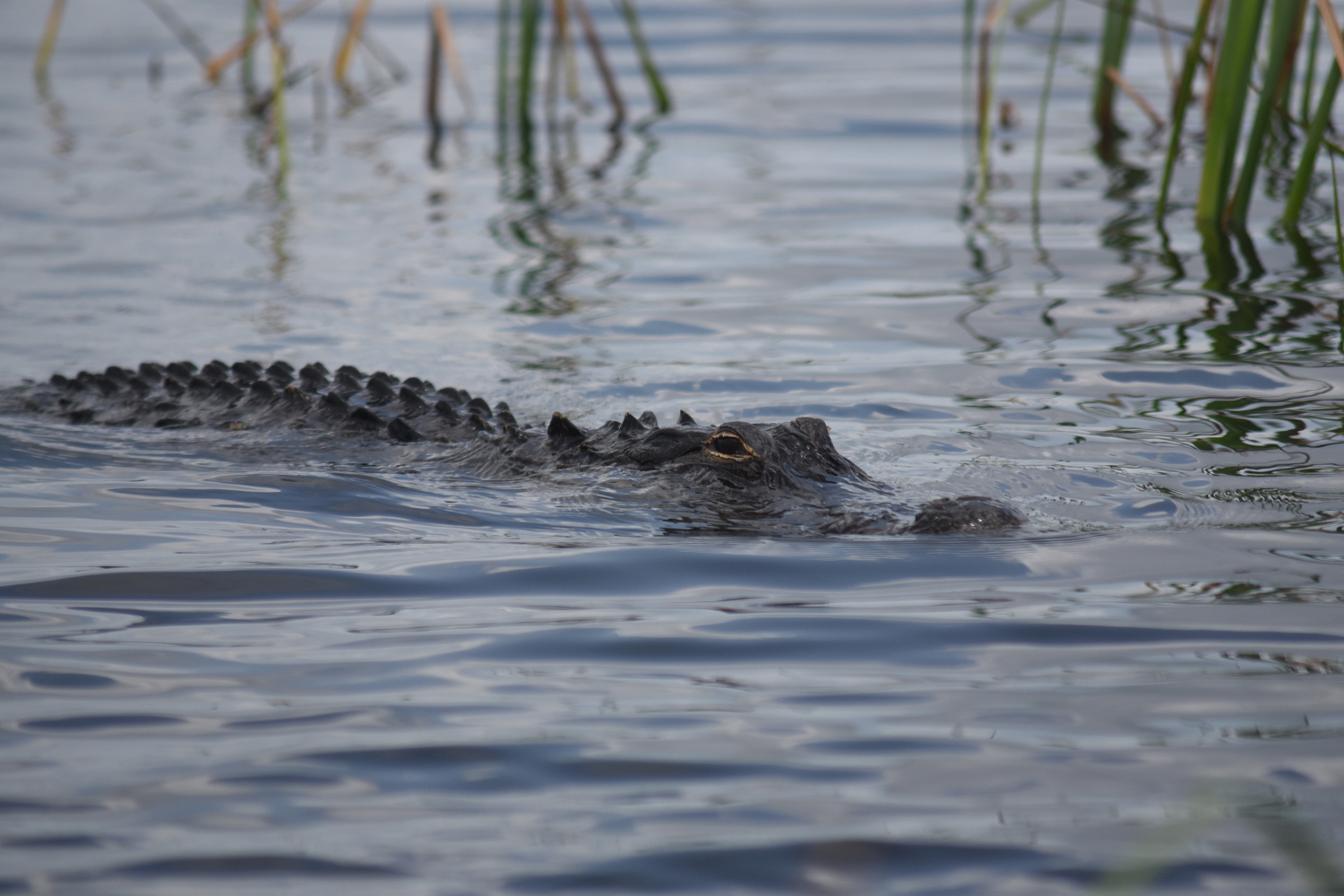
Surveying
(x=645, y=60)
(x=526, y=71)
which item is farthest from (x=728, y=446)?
(x=645, y=60)

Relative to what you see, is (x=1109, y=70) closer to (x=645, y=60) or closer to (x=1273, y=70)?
(x=1273, y=70)

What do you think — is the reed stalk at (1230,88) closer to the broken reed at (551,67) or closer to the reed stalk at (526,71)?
the broken reed at (551,67)

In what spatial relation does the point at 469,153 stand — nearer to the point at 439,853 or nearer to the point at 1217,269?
the point at 1217,269

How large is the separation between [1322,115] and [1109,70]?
13.7ft

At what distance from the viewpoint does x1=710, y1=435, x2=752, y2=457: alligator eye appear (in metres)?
4.77

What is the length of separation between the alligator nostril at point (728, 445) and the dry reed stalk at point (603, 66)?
7340 millimetres

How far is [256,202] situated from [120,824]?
9.09 metres

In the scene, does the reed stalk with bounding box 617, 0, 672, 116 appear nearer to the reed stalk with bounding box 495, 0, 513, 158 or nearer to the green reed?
the reed stalk with bounding box 495, 0, 513, 158

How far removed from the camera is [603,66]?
1280 cm

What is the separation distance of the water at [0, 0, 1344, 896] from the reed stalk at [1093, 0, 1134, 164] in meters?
1.52

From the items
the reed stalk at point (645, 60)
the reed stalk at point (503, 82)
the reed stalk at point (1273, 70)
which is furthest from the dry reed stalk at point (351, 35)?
the reed stalk at point (1273, 70)

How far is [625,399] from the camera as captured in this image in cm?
655

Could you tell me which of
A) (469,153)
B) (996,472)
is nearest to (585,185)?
(469,153)

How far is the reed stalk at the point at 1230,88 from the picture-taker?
6957mm
